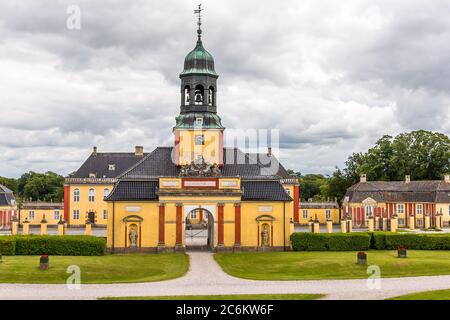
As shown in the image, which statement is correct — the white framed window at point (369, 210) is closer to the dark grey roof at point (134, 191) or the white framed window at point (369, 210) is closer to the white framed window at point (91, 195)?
the white framed window at point (91, 195)

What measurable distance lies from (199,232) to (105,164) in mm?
19400

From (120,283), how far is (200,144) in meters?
20.4

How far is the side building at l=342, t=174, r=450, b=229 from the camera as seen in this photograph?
7275 centimetres

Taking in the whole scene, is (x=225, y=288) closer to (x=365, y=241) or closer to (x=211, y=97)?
(x=365, y=241)

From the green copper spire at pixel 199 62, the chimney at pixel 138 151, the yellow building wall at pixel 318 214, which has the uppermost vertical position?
the green copper spire at pixel 199 62

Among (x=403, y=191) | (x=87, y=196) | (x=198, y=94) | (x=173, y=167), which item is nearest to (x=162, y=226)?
(x=173, y=167)

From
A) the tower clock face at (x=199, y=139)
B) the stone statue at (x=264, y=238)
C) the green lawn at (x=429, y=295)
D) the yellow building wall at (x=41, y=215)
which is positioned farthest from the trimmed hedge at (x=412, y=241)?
the yellow building wall at (x=41, y=215)

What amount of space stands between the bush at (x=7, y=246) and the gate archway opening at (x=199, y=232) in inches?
532

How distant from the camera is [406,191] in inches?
2968

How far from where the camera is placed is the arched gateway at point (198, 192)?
44375 millimetres

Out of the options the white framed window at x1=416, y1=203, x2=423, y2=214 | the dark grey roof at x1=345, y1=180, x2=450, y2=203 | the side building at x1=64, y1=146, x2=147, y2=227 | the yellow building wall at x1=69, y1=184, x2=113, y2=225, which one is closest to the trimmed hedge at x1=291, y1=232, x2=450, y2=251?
the dark grey roof at x1=345, y1=180, x2=450, y2=203

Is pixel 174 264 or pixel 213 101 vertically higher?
pixel 213 101
